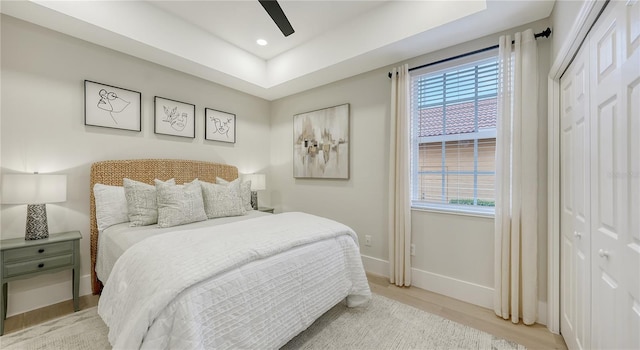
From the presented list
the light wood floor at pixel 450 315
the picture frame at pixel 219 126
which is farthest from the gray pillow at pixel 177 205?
the picture frame at pixel 219 126

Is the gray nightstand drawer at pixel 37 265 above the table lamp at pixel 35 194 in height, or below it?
below

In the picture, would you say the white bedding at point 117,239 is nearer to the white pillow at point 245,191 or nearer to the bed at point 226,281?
the bed at point 226,281

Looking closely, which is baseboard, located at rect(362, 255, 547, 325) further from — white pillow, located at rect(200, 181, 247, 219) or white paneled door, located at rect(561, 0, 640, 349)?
white pillow, located at rect(200, 181, 247, 219)

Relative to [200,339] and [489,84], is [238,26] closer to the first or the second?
[489,84]

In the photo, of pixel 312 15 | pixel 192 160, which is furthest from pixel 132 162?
pixel 312 15

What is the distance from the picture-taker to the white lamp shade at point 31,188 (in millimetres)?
1854

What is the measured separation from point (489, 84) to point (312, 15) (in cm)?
194

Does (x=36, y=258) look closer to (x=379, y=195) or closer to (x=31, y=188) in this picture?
(x=31, y=188)

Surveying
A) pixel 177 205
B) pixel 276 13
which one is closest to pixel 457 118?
pixel 276 13

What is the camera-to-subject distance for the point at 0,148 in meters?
2.06

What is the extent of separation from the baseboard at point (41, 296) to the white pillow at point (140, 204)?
83cm

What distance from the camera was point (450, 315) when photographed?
2.15m

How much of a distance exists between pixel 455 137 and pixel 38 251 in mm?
3839

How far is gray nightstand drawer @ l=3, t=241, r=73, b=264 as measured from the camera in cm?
187
